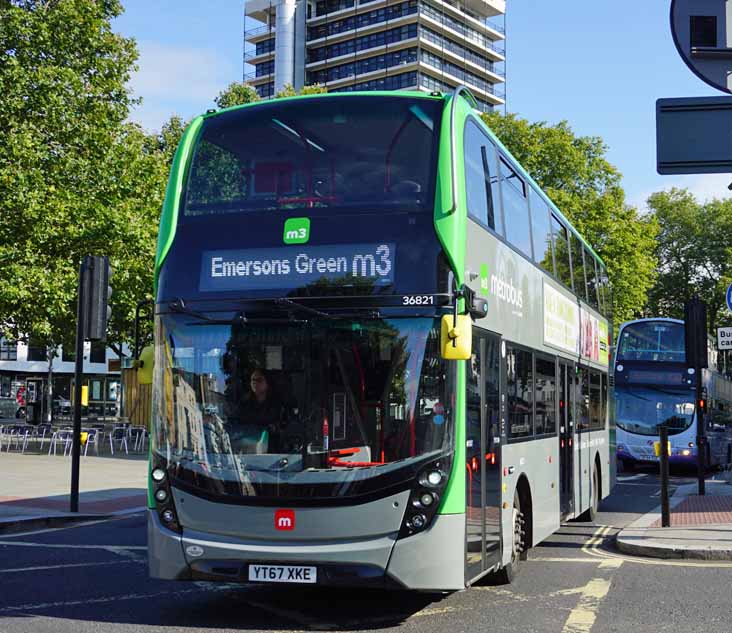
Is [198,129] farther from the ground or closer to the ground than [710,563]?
farther from the ground

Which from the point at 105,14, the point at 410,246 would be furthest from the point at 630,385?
the point at 410,246

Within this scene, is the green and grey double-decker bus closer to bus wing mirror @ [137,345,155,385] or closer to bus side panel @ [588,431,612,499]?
bus wing mirror @ [137,345,155,385]

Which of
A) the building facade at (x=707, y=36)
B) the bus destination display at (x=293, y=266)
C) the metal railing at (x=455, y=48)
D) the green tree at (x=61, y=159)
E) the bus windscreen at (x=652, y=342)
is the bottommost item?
the bus destination display at (x=293, y=266)

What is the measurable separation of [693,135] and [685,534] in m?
5.31

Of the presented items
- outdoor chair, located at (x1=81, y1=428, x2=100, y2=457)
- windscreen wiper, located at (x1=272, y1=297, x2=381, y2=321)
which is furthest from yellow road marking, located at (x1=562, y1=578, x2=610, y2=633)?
outdoor chair, located at (x1=81, y1=428, x2=100, y2=457)

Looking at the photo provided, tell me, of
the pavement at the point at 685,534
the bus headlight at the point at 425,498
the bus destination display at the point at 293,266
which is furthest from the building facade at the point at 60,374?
the bus headlight at the point at 425,498

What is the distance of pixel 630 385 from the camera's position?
3020 centimetres

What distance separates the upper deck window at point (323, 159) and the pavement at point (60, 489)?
751 cm

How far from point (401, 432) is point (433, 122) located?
2487 mm

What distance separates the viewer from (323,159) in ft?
27.1

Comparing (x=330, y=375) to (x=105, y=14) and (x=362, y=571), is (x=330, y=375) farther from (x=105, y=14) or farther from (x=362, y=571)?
(x=105, y=14)

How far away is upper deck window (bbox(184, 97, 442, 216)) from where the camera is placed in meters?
8.05

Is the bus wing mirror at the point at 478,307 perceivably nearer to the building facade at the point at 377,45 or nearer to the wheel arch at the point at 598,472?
the wheel arch at the point at 598,472

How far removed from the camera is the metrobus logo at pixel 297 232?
7.95 metres
